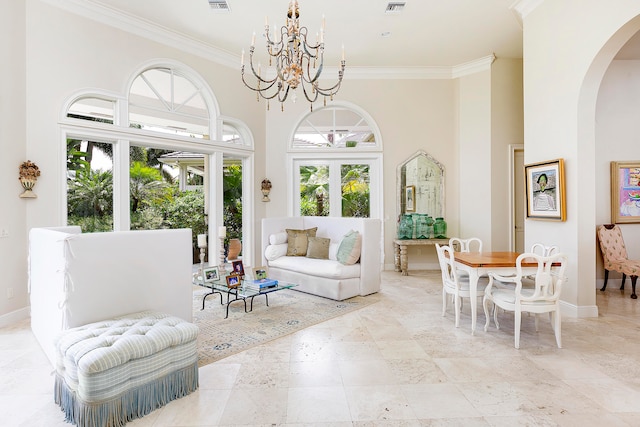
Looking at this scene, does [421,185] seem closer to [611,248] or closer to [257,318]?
[611,248]

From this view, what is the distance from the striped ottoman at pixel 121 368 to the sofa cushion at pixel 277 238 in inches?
122

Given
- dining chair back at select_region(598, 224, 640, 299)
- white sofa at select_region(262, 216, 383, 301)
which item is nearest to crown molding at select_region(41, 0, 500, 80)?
white sofa at select_region(262, 216, 383, 301)

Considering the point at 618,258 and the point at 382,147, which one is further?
the point at 382,147

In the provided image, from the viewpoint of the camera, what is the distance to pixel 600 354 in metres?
2.90

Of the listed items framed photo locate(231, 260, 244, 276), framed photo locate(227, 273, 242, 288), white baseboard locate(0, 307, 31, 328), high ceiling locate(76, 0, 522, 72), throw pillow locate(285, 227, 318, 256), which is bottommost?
white baseboard locate(0, 307, 31, 328)

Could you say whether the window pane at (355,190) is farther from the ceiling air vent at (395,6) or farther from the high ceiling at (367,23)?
the ceiling air vent at (395,6)

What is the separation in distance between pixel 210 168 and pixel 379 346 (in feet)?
14.1

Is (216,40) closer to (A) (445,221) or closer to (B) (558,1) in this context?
(B) (558,1)

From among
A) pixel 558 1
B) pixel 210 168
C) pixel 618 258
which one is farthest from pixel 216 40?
pixel 618 258

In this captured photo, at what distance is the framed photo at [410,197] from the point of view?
263 inches

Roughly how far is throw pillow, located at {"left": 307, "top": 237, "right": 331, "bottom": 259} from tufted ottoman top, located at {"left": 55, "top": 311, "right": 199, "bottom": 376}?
9.58 feet

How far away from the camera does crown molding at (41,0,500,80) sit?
436cm

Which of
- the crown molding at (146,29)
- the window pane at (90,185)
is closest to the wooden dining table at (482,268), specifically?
the window pane at (90,185)

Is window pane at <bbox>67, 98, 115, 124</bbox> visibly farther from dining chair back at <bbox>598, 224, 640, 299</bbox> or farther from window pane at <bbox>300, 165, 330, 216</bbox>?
dining chair back at <bbox>598, 224, 640, 299</bbox>
